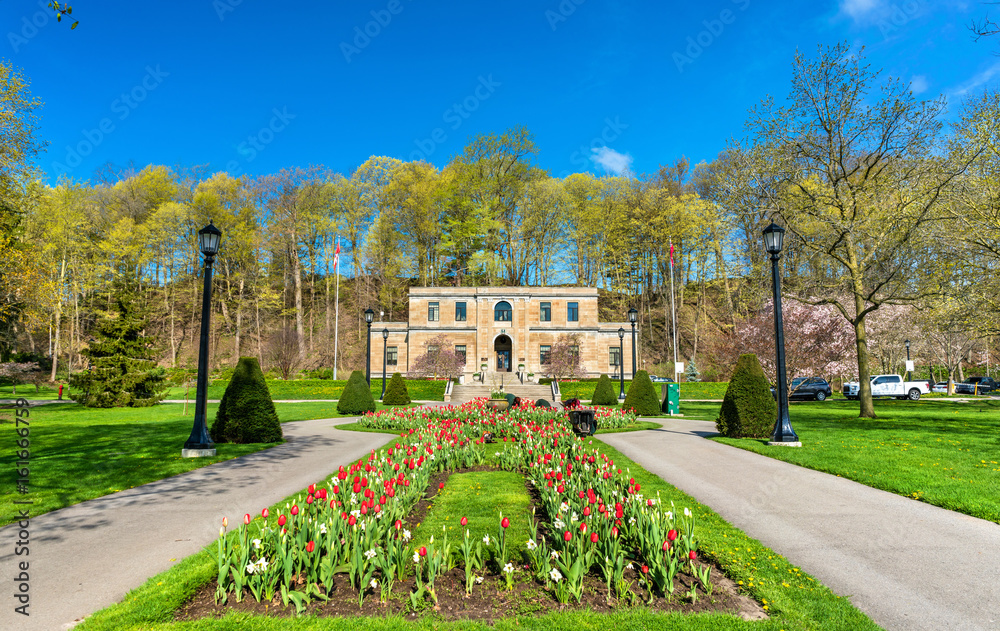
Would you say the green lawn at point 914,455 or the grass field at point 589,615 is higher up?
the grass field at point 589,615

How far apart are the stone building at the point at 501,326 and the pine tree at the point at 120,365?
23970 mm

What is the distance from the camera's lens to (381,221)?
50.1 metres

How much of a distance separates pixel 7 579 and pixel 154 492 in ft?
10.7

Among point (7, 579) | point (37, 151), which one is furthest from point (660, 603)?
point (37, 151)

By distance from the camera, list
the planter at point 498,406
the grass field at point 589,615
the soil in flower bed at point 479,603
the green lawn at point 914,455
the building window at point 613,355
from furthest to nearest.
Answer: the building window at point 613,355
the planter at point 498,406
the green lawn at point 914,455
the soil in flower bed at point 479,603
the grass field at point 589,615

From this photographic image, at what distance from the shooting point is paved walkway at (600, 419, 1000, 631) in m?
3.75

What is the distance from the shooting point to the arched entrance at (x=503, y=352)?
4678 centimetres

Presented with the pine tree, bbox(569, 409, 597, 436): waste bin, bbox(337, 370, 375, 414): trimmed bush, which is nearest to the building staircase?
bbox(337, 370, 375, 414): trimmed bush

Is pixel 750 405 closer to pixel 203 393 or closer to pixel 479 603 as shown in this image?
pixel 479 603

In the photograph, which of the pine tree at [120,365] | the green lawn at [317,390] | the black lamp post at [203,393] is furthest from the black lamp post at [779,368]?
the pine tree at [120,365]

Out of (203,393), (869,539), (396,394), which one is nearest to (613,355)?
(396,394)

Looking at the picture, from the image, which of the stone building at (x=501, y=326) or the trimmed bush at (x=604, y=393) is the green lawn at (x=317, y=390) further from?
the stone building at (x=501, y=326)

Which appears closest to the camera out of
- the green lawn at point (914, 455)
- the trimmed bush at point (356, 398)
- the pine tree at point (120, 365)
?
the green lawn at point (914, 455)

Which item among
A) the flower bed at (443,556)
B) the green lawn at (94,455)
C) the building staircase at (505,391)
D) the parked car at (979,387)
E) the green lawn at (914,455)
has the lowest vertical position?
the parked car at (979,387)
